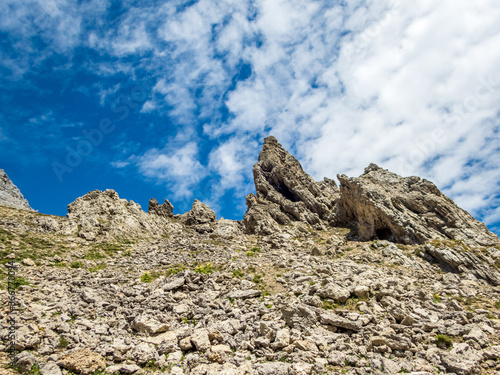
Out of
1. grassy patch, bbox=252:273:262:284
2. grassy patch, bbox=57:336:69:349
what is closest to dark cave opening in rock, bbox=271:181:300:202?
grassy patch, bbox=252:273:262:284

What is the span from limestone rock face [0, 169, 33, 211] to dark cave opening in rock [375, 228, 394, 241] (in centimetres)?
8140

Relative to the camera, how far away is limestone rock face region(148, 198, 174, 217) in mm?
69688

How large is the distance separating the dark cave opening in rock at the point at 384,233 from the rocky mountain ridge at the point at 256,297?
253mm

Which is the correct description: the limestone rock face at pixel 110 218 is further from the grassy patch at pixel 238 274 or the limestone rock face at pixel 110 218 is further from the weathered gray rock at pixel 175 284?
the grassy patch at pixel 238 274

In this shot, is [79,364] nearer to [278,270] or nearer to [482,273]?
[278,270]

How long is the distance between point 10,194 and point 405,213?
93.1 meters

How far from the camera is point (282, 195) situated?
230 feet

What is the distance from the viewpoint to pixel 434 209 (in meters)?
48.7

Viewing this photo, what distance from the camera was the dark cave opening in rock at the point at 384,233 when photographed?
4898 centimetres

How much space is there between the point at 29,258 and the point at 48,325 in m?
14.3

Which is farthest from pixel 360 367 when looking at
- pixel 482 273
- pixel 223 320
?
pixel 482 273

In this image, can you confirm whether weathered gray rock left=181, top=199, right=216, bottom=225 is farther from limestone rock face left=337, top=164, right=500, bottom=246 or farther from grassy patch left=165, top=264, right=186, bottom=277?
grassy patch left=165, top=264, right=186, bottom=277

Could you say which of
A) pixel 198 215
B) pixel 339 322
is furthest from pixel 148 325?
pixel 198 215

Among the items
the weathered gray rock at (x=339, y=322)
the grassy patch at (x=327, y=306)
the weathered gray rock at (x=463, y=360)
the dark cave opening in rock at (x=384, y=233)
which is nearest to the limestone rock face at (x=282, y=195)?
the dark cave opening in rock at (x=384, y=233)
